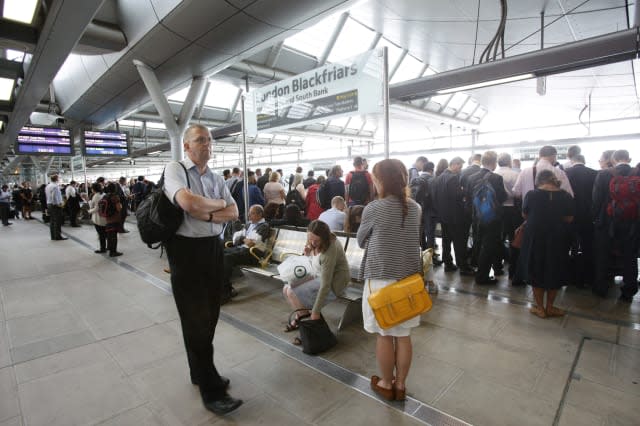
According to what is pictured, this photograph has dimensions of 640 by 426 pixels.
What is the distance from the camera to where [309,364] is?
276cm

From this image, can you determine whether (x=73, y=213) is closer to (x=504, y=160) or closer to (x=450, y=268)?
(x=450, y=268)

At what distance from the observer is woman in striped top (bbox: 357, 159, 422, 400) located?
2.05 m

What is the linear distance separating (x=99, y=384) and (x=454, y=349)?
114 inches

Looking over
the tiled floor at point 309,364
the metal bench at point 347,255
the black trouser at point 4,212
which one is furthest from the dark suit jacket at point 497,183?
the black trouser at point 4,212

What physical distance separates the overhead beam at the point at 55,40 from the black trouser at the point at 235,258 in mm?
3128

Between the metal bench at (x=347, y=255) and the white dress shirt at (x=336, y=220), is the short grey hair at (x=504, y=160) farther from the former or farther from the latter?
the metal bench at (x=347, y=255)

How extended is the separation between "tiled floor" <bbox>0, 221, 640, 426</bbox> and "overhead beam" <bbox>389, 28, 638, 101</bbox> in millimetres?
2722

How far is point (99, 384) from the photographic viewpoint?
2559 millimetres

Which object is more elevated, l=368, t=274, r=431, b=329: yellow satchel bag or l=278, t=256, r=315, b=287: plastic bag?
l=368, t=274, r=431, b=329: yellow satchel bag

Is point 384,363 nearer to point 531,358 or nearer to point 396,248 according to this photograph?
point 396,248

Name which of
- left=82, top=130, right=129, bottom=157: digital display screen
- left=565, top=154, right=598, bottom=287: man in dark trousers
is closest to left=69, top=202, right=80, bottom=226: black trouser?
left=82, top=130, right=129, bottom=157: digital display screen

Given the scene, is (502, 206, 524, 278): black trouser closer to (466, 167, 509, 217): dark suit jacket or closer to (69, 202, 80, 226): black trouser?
(466, 167, 509, 217): dark suit jacket

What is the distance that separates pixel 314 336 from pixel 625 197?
374cm

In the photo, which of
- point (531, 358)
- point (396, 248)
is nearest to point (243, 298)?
point (396, 248)
